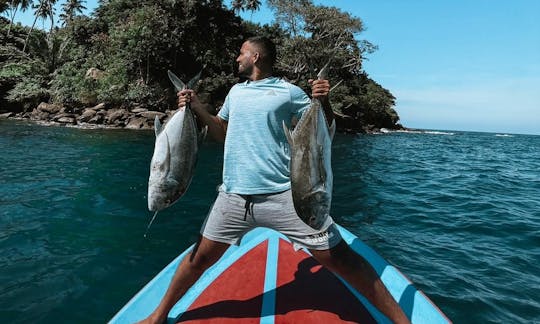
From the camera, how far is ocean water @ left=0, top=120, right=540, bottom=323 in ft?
16.0

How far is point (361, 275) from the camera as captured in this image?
2.79 meters

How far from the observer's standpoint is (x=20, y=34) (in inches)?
1805

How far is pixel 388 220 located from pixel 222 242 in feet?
23.4

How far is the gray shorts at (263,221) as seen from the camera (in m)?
2.75

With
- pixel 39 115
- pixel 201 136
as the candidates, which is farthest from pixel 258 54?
pixel 39 115

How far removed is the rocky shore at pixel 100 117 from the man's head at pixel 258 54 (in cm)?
2763

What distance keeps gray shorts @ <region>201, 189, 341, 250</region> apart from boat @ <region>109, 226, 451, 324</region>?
0.75 m

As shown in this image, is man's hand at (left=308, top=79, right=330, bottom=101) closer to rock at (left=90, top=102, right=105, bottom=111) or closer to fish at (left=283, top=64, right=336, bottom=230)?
fish at (left=283, top=64, right=336, bottom=230)

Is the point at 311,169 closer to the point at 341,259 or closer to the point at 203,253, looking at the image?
the point at 341,259

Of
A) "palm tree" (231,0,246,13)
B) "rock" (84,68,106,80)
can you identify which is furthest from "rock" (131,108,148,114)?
"palm tree" (231,0,246,13)

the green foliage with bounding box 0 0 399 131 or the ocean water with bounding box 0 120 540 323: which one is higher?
the green foliage with bounding box 0 0 399 131

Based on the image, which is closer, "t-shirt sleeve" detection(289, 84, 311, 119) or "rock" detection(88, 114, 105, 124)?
"t-shirt sleeve" detection(289, 84, 311, 119)

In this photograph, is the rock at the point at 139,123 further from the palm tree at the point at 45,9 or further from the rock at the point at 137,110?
the palm tree at the point at 45,9

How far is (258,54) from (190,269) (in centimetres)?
182
